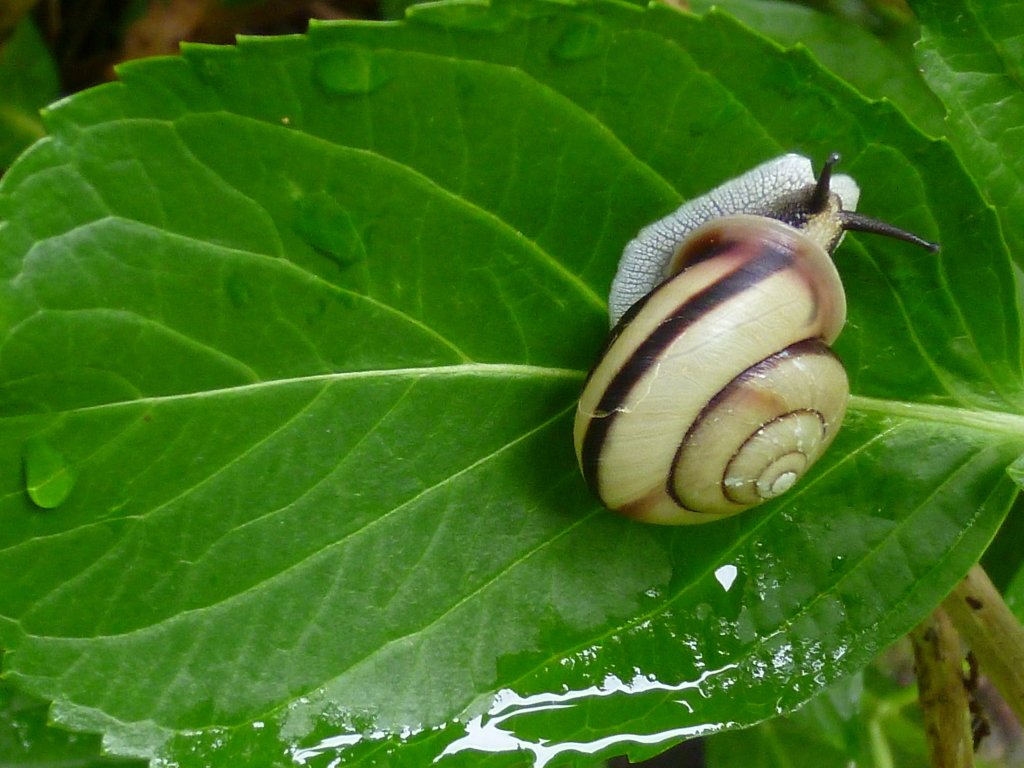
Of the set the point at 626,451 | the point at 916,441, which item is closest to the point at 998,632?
the point at 916,441

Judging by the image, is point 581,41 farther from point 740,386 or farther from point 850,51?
point 850,51

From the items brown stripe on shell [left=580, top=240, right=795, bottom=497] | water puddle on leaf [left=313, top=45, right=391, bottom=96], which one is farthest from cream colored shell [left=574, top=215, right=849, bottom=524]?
water puddle on leaf [left=313, top=45, right=391, bottom=96]

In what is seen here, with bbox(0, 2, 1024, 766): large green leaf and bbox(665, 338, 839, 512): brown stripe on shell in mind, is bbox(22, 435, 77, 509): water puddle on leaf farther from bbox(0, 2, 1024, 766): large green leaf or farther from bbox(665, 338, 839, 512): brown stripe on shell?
bbox(665, 338, 839, 512): brown stripe on shell

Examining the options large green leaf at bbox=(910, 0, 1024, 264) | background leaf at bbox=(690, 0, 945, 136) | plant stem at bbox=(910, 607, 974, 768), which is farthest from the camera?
background leaf at bbox=(690, 0, 945, 136)

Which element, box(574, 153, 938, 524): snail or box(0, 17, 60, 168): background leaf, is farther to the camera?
box(0, 17, 60, 168): background leaf

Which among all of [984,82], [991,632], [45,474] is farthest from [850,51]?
[45,474]

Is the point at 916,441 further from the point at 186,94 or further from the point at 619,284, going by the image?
the point at 186,94
